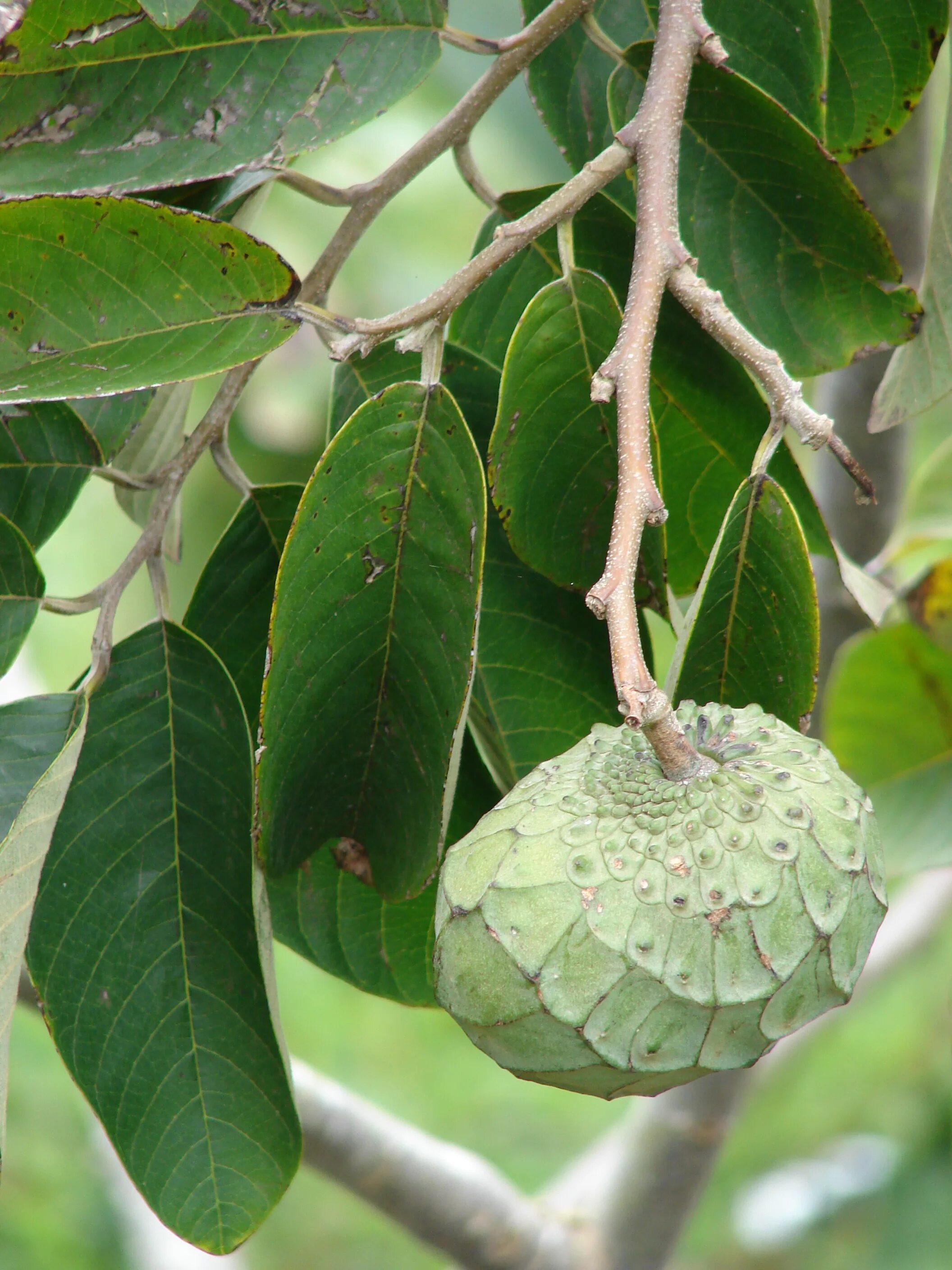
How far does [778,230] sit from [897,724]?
0.78 meters

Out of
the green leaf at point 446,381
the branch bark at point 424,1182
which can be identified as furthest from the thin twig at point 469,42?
the branch bark at point 424,1182

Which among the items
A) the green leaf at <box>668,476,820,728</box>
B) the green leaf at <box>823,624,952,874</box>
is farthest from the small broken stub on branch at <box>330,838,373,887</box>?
the green leaf at <box>823,624,952,874</box>

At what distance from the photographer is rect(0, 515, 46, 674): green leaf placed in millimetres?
826

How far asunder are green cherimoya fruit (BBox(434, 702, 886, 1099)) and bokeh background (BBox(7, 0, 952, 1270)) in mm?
1906

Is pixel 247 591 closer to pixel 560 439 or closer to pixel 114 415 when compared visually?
pixel 114 415

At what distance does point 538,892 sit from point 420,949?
373mm

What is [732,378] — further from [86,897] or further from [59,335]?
[86,897]

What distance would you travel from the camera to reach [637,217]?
684mm

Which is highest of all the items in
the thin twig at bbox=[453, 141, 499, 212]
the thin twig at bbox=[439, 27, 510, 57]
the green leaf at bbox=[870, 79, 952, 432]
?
the thin twig at bbox=[439, 27, 510, 57]

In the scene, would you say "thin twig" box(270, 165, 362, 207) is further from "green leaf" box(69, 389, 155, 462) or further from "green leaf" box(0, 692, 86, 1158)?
"green leaf" box(0, 692, 86, 1158)

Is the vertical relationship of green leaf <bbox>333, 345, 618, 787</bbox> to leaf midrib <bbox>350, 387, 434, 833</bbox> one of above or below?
below

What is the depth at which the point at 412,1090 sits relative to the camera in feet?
13.0

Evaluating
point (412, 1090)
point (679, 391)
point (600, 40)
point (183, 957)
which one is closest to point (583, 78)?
point (600, 40)

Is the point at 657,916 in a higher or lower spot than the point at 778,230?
lower
